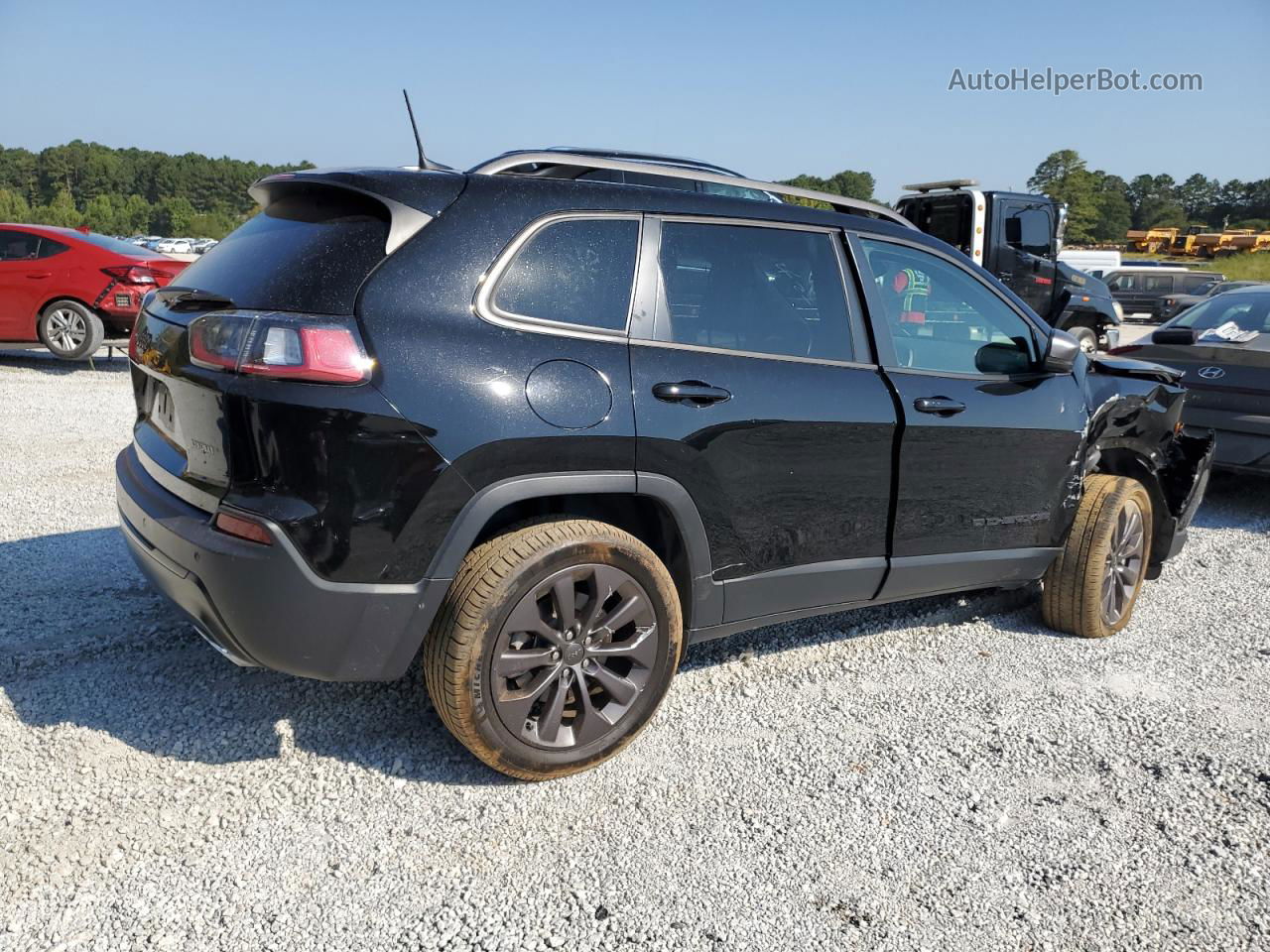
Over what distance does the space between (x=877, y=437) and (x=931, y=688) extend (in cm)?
105

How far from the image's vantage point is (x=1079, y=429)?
4043 millimetres

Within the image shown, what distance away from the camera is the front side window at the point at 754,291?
305 cm

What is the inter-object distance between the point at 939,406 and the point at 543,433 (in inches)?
63.5

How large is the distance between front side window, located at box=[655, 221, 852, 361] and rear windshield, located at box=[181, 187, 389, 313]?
0.89m

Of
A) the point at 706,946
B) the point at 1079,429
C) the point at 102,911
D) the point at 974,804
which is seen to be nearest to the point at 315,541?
the point at 102,911

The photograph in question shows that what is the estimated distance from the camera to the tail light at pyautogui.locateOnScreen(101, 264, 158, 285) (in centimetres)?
1066

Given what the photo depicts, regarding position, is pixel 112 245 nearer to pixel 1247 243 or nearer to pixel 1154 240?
pixel 1247 243

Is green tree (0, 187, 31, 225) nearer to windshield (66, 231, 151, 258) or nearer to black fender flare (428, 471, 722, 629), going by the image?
windshield (66, 231, 151, 258)

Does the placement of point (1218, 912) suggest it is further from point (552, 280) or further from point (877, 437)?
point (552, 280)

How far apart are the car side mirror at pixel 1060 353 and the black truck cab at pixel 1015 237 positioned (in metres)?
9.68

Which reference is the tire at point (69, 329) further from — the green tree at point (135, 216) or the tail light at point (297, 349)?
the green tree at point (135, 216)

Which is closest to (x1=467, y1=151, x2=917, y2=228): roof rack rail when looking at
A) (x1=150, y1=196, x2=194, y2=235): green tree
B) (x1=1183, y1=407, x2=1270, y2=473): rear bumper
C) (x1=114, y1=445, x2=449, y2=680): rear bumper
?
(x1=114, y1=445, x2=449, y2=680): rear bumper

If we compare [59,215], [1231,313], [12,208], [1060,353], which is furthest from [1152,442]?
[59,215]

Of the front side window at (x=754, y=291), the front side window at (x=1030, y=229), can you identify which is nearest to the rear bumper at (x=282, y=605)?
the front side window at (x=754, y=291)
